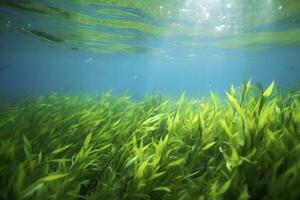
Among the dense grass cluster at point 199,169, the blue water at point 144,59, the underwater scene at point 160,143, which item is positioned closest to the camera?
the dense grass cluster at point 199,169

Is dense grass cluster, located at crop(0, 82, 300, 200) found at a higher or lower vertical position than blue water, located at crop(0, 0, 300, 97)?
lower

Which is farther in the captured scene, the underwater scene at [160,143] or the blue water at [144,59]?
the blue water at [144,59]

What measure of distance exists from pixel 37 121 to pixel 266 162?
19.2ft

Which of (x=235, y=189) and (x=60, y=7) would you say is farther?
(x=60, y=7)

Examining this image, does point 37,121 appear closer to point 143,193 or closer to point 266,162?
point 143,193

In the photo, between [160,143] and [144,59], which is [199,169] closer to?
[160,143]

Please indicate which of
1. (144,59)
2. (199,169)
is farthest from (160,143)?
(144,59)

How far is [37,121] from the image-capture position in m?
6.32

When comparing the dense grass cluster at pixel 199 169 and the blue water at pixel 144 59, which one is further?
the blue water at pixel 144 59

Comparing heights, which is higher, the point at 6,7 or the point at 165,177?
the point at 6,7

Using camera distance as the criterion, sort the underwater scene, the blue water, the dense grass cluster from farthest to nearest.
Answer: the blue water, the underwater scene, the dense grass cluster

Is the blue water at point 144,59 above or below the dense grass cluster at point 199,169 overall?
above

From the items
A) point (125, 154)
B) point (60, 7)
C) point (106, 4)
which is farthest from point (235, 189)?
point (60, 7)

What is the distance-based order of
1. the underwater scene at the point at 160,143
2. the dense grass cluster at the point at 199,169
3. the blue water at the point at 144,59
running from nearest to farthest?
the dense grass cluster at the point at 199,169
the underwater scene at the point at 160,143
the blue water at the point at 144,59
